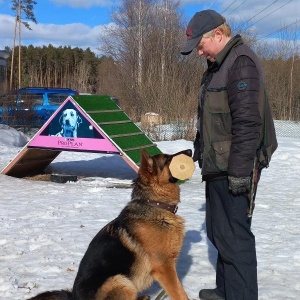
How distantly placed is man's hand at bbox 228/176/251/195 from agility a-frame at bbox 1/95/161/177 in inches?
193

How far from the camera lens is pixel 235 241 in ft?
11.0

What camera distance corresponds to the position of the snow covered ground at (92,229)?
4273 millimetres

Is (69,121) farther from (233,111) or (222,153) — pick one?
(233,111)

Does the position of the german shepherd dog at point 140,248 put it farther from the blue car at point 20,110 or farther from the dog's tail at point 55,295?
the blue car at point 20,110

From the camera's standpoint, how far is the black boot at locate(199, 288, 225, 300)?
3898mm

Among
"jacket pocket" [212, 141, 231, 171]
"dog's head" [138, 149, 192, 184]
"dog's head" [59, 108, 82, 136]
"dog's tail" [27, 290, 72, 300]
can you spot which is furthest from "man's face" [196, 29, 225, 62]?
"dog's head" [59, 108, 82, 136]

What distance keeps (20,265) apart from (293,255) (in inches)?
108

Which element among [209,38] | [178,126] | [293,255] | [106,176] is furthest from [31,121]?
[209,38]

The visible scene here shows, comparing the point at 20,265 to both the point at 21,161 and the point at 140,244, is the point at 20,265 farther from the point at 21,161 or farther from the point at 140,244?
the point at 21,161

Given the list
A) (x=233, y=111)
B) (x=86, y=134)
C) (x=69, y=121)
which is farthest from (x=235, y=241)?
(x=69, y=121)

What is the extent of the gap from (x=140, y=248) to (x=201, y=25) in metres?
1.56

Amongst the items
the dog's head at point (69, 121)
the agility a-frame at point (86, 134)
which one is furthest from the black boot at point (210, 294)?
the dog's head at point (69, 121)

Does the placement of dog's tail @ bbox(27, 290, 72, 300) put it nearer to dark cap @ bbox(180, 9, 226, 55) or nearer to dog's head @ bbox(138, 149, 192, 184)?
dog's head @ bbox(138, 149, 192, 184)

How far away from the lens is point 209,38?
10.5 feet
